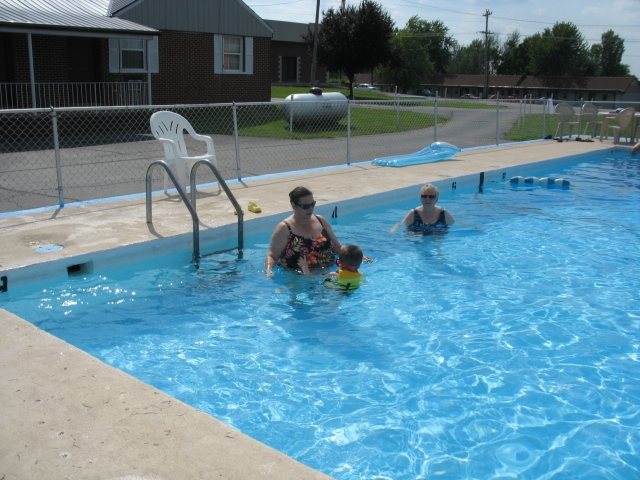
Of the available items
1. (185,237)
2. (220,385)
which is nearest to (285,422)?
(220,385)

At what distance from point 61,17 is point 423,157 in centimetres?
1257

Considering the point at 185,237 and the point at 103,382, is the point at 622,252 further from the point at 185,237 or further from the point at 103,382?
the point at 103,382

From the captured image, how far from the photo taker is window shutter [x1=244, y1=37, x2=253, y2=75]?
87.8ft

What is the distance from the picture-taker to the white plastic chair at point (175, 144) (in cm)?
913

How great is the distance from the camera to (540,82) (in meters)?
90.2

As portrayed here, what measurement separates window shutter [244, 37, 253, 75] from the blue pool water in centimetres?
2019

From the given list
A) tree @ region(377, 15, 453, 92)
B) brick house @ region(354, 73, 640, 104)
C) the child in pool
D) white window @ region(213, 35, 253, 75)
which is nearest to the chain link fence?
white window @ region(213, 35, 253, 75)

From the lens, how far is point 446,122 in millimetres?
26859

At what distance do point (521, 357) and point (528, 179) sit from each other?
7.70 meters

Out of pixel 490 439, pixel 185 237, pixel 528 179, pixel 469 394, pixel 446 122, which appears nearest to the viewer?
pixel 490 439

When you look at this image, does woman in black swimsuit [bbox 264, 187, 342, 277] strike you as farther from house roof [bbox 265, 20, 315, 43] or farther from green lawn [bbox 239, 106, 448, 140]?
house roof [bbox 265, 20, 315, 43]

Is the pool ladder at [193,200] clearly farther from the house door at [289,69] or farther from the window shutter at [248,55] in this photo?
the house door at [289,69]

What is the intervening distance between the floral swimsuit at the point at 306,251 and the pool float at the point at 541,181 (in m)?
6.64

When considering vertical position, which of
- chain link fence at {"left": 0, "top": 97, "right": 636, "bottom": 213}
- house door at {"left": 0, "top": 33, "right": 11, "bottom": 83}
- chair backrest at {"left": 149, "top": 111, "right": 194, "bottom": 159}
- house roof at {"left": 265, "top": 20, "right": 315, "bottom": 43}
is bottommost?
chain link fence at {"left": 0, "top": 97, "right": 636, "bottom": 213}
